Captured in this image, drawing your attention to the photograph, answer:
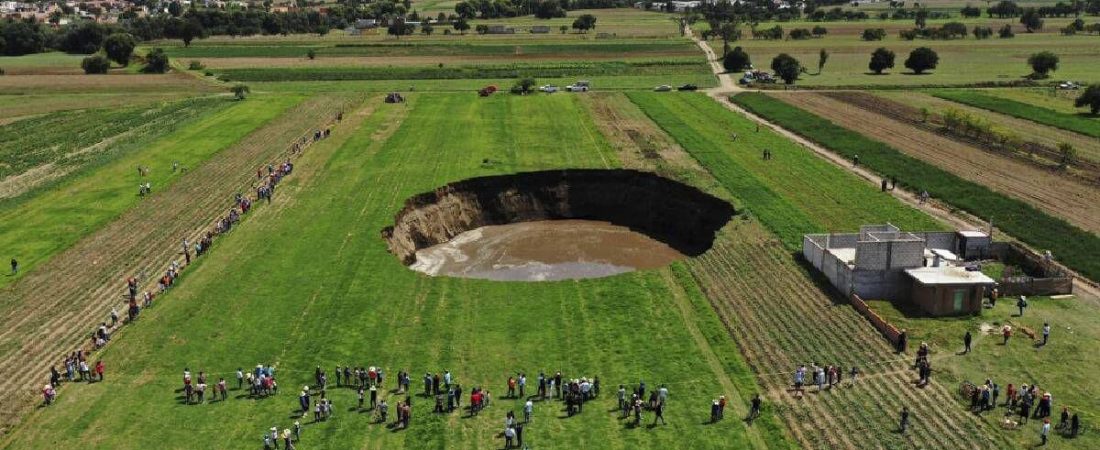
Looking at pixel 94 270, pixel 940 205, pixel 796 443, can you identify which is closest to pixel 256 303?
pixel 94 270

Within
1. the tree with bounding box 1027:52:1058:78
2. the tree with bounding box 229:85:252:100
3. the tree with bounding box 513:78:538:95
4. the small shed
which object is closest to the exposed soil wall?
the small shed

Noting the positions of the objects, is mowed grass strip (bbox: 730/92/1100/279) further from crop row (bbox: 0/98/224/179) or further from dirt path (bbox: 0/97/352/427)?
crop row (bbox: 0/98/224/179)

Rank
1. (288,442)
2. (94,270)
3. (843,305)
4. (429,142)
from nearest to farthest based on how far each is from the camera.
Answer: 1. (288,442)
2. (843,305)
3. (94,270)
4. (429,142)

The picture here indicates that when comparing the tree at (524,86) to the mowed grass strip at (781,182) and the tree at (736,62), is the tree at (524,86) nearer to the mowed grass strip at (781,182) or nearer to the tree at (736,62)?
the mowed grass strip at (781,182)

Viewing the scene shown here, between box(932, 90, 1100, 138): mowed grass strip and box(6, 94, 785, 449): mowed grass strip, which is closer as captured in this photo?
box(6, 94, 785, 449): mowed grass strip

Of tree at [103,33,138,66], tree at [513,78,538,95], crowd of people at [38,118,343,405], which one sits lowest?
crowd of people at [38,118,343,405]

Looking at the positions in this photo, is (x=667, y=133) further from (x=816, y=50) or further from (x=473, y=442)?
(x=816, y=50)

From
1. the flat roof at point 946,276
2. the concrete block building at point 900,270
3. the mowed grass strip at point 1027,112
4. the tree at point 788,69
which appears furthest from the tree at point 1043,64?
the flat roof at point 946,276

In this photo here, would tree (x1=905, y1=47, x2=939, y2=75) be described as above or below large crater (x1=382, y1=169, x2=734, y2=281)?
above
